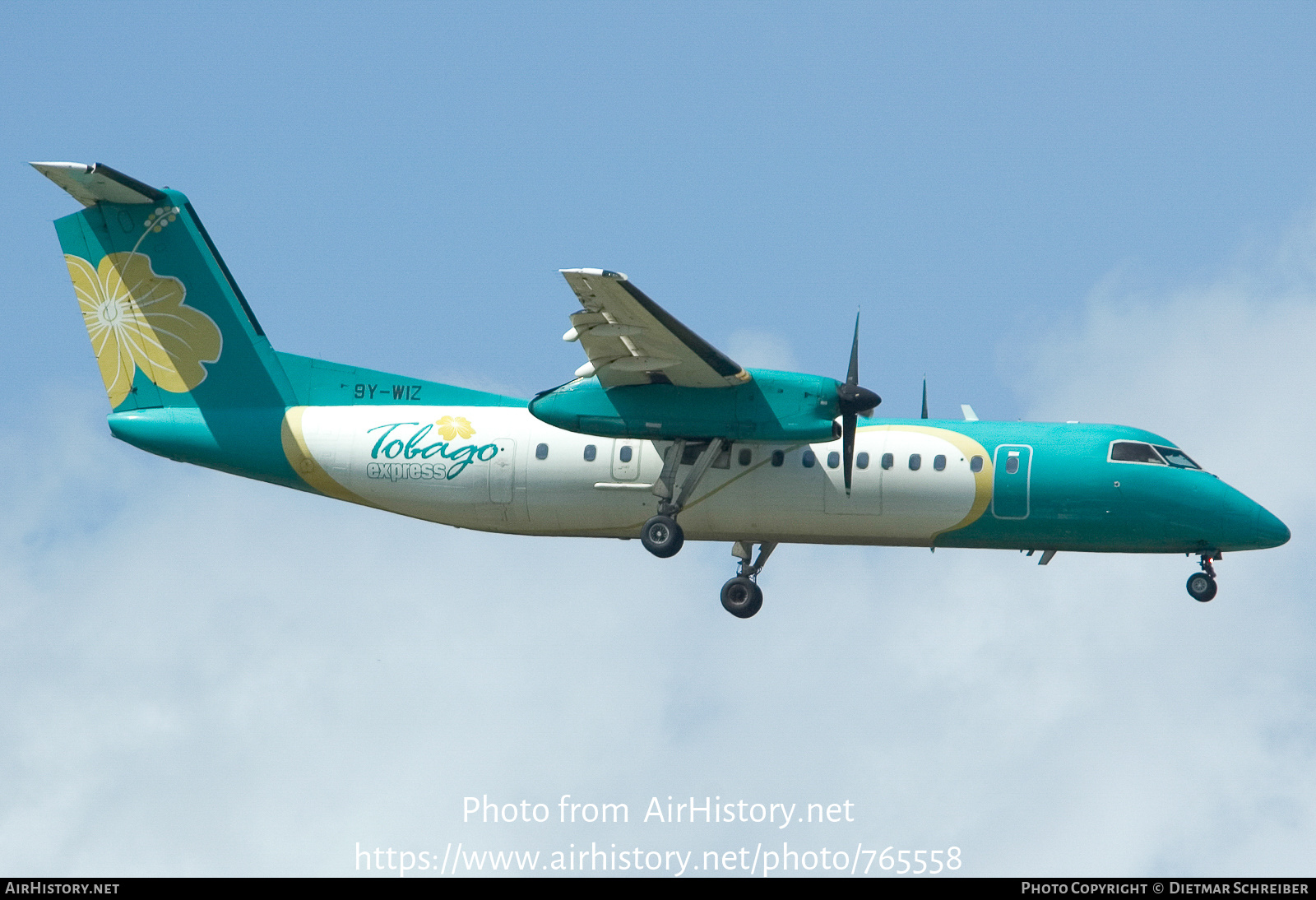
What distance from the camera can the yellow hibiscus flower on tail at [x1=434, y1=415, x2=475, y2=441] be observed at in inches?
1035

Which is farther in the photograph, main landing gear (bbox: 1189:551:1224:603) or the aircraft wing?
main landing gear (bbox: 1189:551:1224:603)

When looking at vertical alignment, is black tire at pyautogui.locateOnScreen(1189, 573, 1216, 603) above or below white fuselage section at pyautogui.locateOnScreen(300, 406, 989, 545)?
below

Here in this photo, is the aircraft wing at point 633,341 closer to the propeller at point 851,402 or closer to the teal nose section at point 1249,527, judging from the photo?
the propeller at point 851,402

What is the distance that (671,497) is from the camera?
25.2 meters

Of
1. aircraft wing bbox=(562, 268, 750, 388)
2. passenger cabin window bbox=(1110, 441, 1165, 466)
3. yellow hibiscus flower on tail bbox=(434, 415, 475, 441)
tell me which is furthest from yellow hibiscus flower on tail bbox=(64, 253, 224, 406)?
passenger cabin window bbox=(1110, 441, 1165, 466)

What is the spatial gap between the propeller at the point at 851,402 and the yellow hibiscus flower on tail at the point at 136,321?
1026 cm

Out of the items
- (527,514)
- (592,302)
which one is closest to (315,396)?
(527,514)

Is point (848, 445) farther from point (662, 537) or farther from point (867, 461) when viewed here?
point (662, 537)

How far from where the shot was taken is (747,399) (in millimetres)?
24422

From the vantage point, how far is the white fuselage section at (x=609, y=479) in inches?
990

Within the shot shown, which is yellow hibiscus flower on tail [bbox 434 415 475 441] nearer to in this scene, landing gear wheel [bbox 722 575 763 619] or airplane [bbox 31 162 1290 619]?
airplane [bbox 31 162 1290 619]

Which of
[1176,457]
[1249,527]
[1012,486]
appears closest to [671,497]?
[1012,486]

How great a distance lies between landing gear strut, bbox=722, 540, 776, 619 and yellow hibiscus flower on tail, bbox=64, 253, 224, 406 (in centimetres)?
910
